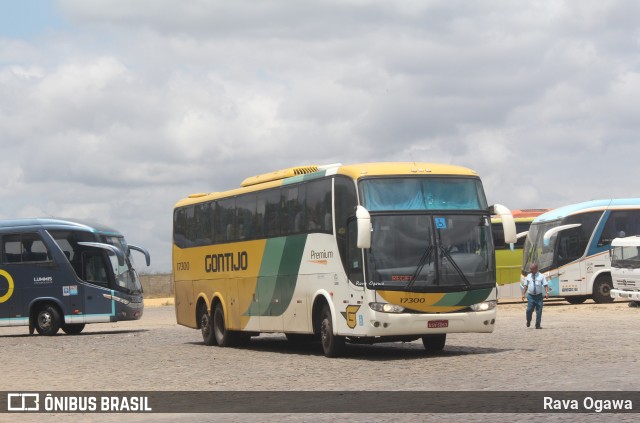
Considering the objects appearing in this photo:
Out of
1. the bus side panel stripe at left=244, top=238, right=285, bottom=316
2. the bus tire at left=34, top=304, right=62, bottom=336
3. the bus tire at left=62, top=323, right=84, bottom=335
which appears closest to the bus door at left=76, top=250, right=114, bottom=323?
the bus tire at left=34, top=304, right=62, bottom=336

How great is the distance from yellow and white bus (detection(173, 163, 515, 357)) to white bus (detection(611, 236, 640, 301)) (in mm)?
19745

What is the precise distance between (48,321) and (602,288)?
20866mm

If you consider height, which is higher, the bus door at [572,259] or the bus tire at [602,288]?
the bus door at [572,259]

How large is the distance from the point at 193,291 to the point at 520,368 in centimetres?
1388

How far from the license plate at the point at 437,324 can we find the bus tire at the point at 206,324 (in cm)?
918

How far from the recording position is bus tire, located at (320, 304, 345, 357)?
22375 millimetres

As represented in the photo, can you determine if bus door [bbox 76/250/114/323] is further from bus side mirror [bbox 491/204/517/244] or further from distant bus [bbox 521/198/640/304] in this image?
bus side mirror [bbox 491/204/517/244]

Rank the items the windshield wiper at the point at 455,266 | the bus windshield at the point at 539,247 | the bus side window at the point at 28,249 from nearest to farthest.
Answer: the windshield wiper at the point at 455,266 → the bus side window at the point at 28,249 → the bus windshield at the point at 539,247

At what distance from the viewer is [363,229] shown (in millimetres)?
20516

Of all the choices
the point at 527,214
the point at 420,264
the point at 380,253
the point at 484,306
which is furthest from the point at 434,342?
the point at 527,214

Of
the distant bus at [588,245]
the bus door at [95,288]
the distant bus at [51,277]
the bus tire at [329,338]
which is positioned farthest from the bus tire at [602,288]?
the bus tire at [329,338]

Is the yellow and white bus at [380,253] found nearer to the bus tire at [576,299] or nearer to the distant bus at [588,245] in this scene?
the distant bus at [588,245]

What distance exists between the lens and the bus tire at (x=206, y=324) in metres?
29.3

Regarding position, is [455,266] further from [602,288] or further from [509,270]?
[509,270]
